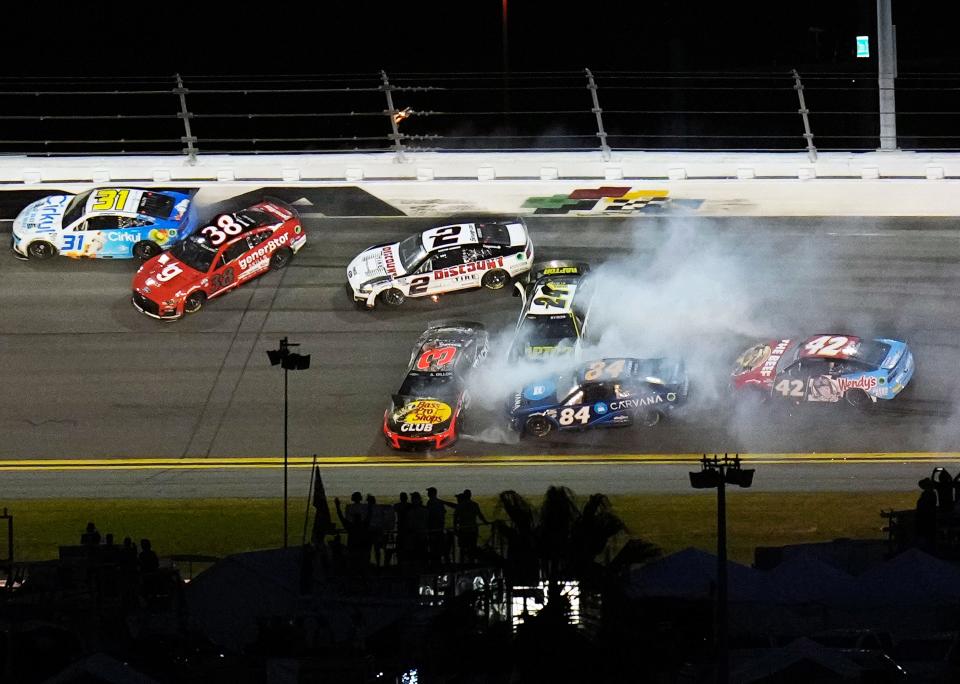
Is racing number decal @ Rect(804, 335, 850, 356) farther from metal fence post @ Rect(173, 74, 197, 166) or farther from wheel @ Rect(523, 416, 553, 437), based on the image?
metal fence post @ Rect(173, 74, 197, 166)

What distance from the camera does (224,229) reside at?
27.1 m

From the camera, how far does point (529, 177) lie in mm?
29938

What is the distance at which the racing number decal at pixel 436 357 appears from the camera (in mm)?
24391

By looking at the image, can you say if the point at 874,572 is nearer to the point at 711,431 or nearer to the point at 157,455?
the point at 711,431

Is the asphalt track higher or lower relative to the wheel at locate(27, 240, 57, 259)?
lower

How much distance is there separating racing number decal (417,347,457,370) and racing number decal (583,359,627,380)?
2.07m

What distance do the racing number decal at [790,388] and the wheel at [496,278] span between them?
16.9 feet

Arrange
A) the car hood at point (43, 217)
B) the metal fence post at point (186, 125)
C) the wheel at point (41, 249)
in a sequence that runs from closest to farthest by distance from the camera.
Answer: the car hood at point (43, 217) → the wheel at point (41, 249) → the metal fence post at point (186, 125)

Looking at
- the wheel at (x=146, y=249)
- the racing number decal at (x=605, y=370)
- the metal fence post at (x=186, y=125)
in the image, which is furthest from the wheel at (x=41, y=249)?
the racing number decal at (x=605, y=370)

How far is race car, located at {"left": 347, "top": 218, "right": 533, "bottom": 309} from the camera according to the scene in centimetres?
2672

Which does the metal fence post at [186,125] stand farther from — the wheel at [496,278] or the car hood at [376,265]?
the wheel at [496,278]

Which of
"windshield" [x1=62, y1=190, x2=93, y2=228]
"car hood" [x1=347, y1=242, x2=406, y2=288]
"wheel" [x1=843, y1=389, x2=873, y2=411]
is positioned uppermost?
"windshield" [x1=62, y1=190, x2=93, y2=228]

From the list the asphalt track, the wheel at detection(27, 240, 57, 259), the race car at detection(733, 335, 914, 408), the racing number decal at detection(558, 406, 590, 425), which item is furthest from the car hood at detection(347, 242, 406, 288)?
the race car at detection(733, 335, 914, 408)

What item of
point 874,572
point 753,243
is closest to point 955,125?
point 753,243
